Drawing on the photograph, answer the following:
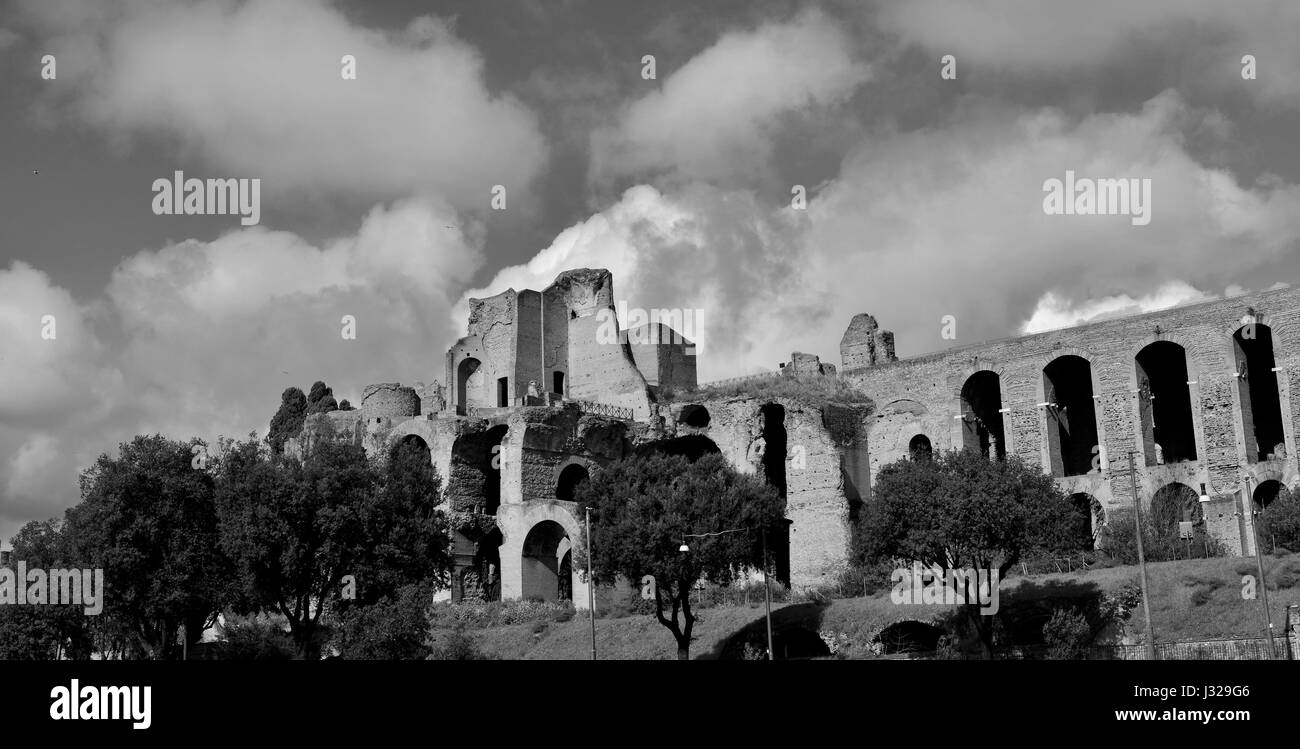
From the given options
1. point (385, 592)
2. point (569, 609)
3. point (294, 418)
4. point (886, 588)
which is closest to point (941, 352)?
point (886, 588)

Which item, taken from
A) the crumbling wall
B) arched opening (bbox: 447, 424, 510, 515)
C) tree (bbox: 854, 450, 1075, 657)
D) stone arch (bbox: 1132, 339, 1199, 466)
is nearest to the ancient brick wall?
stone arch (bbox: 1132, 339, 1199, 466)

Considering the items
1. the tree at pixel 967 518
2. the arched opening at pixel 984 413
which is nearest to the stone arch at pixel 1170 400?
the arched opening at pixel 984 413

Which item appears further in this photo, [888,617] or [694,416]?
[694,416]

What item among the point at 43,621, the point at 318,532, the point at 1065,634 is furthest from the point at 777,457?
the point at 43,621

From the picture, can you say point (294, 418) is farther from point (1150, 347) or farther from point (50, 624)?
point (1150, 347)

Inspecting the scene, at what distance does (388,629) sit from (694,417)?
24993mm

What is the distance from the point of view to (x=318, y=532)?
1379 inches

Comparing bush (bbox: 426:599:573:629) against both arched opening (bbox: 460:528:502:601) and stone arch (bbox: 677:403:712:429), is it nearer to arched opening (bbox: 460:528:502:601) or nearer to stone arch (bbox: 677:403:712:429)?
arched opening (bbox: 460:528:502:601)

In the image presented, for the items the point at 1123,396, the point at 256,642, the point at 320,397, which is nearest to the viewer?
the point at 256,642

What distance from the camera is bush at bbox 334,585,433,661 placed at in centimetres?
3091

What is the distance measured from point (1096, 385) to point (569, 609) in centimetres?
2137

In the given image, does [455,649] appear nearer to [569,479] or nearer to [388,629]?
[388,629]

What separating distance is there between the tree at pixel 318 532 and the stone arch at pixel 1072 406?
1019 inches
